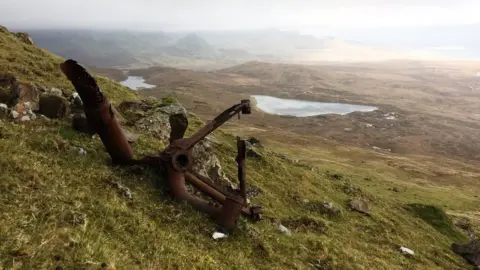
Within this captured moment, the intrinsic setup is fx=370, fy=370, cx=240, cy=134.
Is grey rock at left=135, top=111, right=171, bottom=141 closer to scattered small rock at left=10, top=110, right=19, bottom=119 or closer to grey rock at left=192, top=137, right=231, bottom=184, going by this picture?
grey rock at left=192, top=137, right=231, bottom=184

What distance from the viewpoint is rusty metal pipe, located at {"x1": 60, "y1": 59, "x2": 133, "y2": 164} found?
31.7ft

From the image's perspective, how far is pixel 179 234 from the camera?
378 inches

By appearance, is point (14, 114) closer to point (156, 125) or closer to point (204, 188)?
point (204, 188)

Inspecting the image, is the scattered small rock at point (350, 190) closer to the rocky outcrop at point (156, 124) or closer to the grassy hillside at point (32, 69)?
the rocky outcrop at point (156, 124)

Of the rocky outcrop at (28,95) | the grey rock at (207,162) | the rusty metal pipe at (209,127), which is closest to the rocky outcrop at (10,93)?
the rocky outcrop at (28,95)

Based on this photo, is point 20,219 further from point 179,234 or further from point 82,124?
point 82,124

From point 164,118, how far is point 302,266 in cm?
1140

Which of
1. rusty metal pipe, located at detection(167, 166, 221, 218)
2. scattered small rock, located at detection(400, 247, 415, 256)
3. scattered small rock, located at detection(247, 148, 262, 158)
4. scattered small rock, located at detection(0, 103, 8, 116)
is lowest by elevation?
scattered small rock, located at detection(400, 247, 415, 256)

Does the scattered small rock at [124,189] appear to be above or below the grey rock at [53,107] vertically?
below

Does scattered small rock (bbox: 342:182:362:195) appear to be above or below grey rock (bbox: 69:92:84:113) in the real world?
below

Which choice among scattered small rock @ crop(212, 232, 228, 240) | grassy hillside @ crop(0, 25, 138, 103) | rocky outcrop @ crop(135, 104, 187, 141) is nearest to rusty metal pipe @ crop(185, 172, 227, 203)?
scattered small rock @ crop(212, 232, 228, 240)

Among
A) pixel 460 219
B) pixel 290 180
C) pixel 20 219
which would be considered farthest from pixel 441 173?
pixel 20 219

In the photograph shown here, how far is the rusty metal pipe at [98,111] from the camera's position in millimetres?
9664

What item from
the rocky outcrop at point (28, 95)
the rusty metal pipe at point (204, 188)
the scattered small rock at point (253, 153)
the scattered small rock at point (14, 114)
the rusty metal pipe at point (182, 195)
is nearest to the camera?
the rusty metal pipe at point (182, 195)
